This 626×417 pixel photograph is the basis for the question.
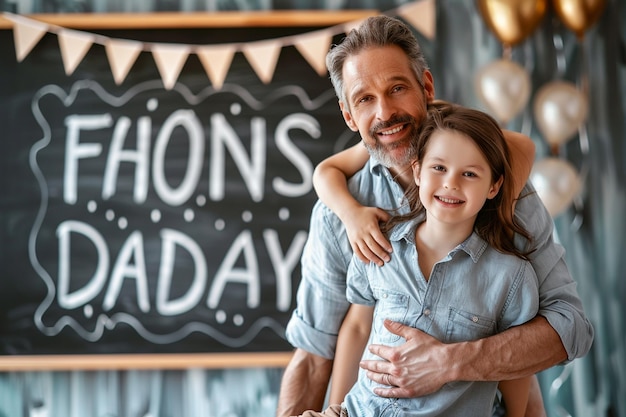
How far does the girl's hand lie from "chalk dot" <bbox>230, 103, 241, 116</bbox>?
1469 millimetres

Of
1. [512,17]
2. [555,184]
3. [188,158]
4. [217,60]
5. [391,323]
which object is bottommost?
[391,323]

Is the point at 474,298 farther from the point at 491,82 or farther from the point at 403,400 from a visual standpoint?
the point at 491,82

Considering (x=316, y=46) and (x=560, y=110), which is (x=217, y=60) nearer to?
(x=316, y=46)

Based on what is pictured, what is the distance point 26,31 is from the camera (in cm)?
283

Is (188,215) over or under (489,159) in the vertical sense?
under

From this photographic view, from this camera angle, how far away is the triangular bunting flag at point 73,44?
281cm

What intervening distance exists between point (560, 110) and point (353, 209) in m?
1.41

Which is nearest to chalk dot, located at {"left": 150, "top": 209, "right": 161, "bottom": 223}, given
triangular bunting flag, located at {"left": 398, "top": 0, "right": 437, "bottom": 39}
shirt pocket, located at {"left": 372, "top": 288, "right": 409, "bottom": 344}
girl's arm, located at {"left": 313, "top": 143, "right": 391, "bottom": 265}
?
triangular bunting flag, located at {"left": 398, "top": 0, "right": 437, "bottom": 39}

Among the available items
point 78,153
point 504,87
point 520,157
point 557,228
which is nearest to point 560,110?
point 504,87

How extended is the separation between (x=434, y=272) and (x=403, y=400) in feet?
0.80

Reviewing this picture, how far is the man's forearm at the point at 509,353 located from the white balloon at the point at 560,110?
4.72ft

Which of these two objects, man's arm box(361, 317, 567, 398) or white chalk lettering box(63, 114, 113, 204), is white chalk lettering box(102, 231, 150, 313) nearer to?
white chalk lettering box(63, 114, 113, 204)

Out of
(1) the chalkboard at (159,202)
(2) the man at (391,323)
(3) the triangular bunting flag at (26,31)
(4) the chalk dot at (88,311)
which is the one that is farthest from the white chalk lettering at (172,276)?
(2) the man at (391,323)

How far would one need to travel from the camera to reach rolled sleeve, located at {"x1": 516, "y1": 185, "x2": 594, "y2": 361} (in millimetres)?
1328
